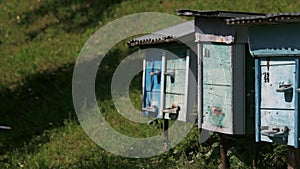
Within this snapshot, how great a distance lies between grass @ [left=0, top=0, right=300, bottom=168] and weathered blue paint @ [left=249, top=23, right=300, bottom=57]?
5.83 feet

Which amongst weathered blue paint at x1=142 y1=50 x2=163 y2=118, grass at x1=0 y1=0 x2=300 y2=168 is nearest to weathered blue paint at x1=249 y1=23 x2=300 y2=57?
grass at x1=0 y1=0 x2=300 y2=168

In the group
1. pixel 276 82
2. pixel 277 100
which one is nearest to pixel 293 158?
pixel 277 100

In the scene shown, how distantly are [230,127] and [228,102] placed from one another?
0.78 ft

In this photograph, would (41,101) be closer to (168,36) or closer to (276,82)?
(168,36)

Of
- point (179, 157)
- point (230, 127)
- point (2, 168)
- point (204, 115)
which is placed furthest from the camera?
point (2, 168)

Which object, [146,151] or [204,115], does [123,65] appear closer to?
[146,151]

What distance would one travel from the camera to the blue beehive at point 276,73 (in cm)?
498

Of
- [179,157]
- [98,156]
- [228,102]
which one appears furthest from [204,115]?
[98,156]

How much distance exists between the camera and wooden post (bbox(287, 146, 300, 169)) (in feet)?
17.7

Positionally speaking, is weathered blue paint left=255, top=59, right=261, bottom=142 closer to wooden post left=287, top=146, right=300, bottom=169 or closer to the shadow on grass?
wooden post left=287, top=146, right=300, bottom=169

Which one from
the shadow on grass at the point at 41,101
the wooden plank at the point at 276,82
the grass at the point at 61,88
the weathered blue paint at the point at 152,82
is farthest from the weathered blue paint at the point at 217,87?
the shadow on grass at the point at 41,101

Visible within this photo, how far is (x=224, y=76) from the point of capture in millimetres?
5801

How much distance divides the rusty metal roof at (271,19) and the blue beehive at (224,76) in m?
0.39

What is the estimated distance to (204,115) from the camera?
6.11 metres
